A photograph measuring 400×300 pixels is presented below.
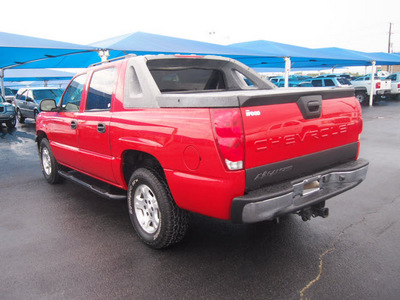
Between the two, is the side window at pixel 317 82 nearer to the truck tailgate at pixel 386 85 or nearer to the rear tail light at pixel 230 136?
the truck tailgate at pixel 386 85

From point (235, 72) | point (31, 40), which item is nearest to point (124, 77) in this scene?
point (235, 72)

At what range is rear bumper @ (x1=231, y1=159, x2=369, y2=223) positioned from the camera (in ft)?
8.02

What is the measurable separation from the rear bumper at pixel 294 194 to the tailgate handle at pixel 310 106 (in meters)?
0.52

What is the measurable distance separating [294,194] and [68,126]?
3.20m

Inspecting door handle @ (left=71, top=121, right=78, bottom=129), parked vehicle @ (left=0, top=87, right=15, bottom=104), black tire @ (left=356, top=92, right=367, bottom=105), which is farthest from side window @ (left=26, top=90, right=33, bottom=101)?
black tire @ (left=356, top=92, right=367, bottom=105)

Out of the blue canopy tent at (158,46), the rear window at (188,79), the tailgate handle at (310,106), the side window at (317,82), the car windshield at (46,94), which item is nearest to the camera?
the tailgate handle at (310,106)

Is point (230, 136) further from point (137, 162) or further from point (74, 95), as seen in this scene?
point (74, 95)

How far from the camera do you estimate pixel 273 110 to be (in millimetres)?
2633

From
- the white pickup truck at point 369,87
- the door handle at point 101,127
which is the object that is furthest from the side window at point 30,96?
the white pickup truck at point 369,87

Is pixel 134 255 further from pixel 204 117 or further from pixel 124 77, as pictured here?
pixel 124 77

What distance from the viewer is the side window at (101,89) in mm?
3752

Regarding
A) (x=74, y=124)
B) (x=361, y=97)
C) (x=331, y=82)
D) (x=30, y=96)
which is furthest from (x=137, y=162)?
(x=361, y=97)

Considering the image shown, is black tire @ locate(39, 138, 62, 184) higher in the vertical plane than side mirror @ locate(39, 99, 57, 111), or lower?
lower

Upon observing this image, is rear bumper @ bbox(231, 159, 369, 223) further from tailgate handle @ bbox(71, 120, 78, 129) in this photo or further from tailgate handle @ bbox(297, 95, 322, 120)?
tailgate handle @ bbox(71, 120, 78, 129)
